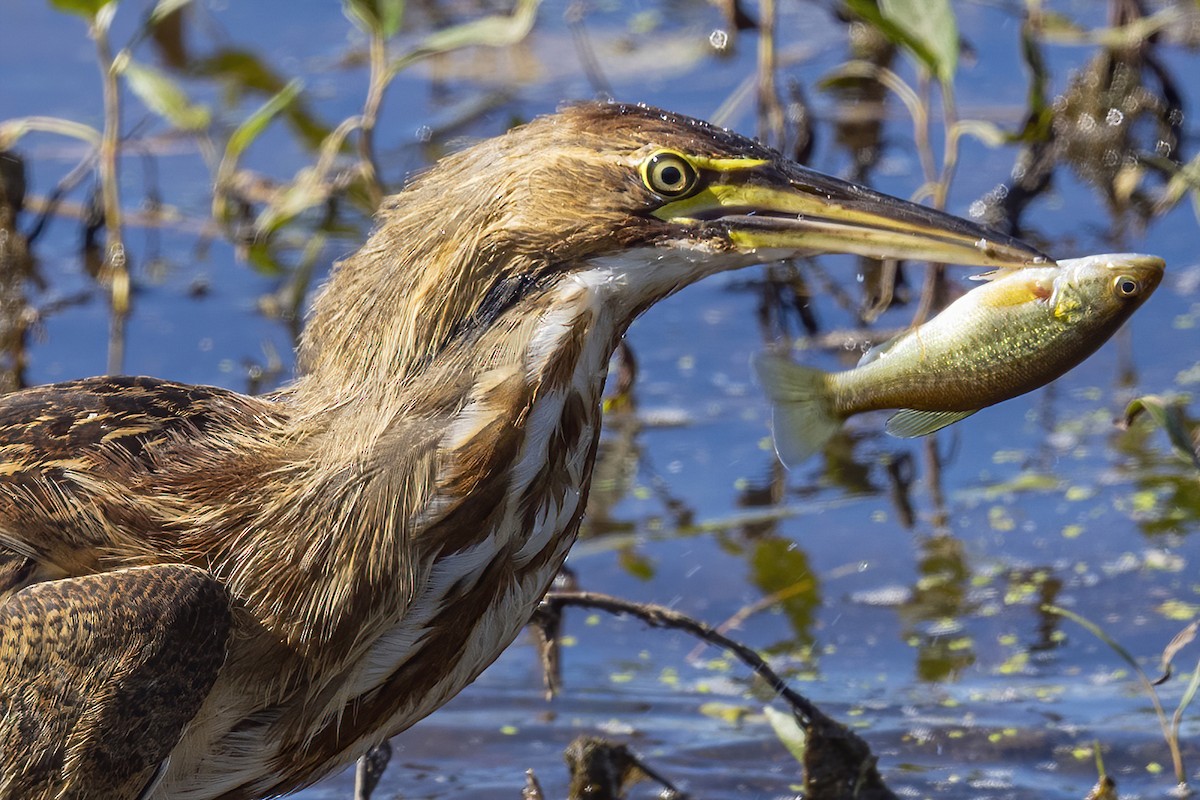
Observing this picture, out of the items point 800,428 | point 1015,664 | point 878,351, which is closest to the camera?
point 878,351

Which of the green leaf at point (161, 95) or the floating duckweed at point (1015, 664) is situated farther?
the green leaf at point (161, 95)

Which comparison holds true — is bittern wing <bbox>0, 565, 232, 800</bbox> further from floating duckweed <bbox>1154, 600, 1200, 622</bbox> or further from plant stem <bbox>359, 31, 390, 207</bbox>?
plant stem <bbox>359, 31, 390, 207</bbox>

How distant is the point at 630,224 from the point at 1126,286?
878 mm

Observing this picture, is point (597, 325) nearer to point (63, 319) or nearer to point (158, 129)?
point (63, 319)

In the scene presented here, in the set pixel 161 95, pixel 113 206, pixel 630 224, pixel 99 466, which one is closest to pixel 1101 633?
pixel 630 224

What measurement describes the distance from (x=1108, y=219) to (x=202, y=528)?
4.94 meters

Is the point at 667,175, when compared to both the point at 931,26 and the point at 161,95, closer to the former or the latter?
the point at 931,26

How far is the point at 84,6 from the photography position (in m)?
6.48

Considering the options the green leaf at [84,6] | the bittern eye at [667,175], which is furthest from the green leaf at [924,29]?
the bittern eye at [667,175]

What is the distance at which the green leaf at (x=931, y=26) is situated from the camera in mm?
5941

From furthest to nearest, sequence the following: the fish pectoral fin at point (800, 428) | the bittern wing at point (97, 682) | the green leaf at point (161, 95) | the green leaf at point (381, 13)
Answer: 1. the green leaf at point (161, 95)
2. the green leaf at point (381, 13)
3. the fish pectoral fin at point (800, 428)
4. the bittern wing at point (97, 682)

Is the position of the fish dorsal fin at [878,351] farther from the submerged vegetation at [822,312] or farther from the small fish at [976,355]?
the submerged vegetation at [822,312]

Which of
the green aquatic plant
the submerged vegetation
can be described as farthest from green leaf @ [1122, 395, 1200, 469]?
the green aquatic plant

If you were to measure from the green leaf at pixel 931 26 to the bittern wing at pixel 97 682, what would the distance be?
10.9ft
